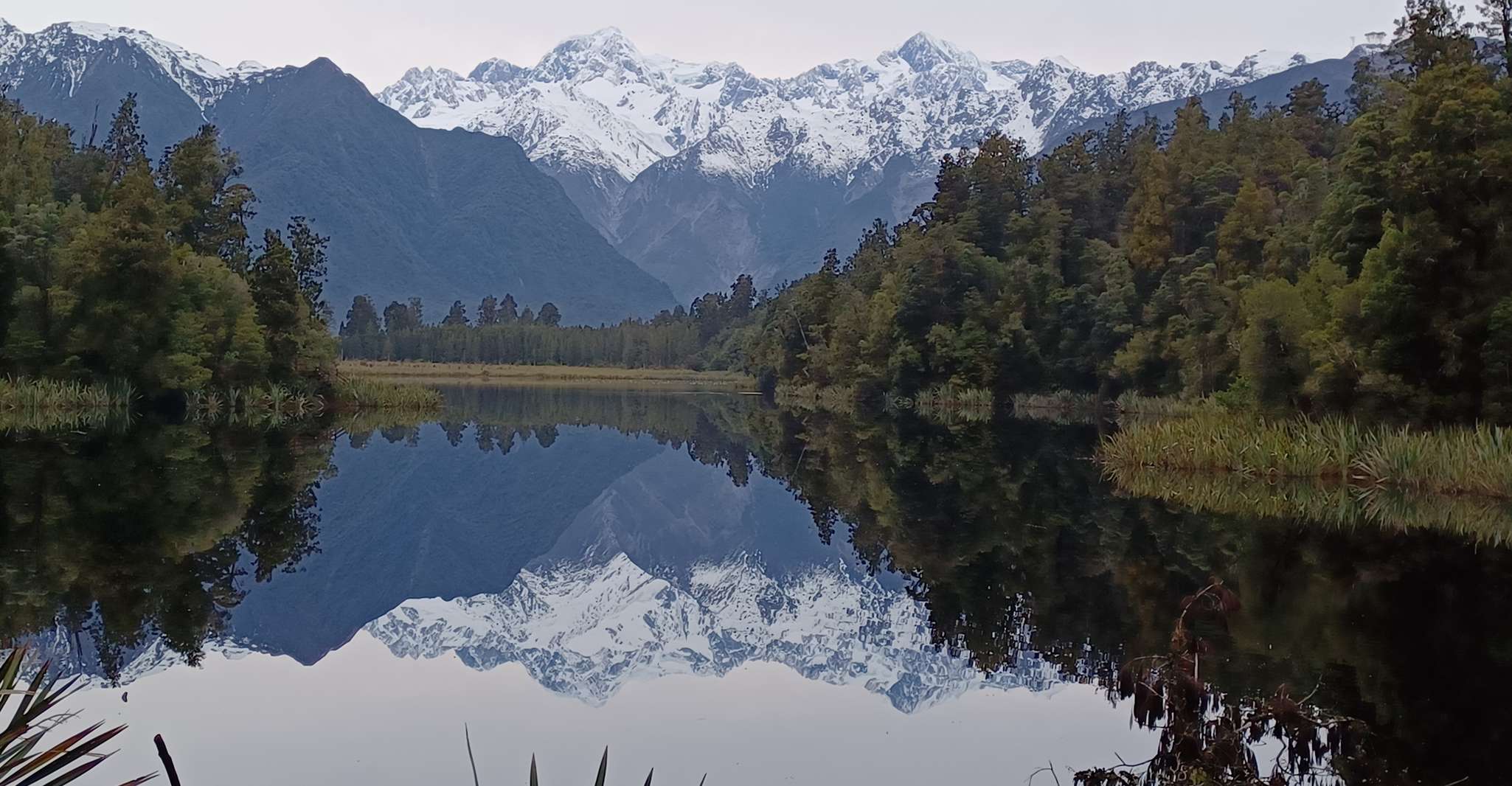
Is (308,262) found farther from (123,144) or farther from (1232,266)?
(1232,266)

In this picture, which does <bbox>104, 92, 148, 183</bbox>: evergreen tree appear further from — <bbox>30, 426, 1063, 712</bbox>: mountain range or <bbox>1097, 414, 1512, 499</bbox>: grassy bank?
<bbox>1097, 414, 1512, 499</bbox>: grassy bank

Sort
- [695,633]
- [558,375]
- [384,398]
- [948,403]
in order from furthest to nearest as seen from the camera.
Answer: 1. [558,375]
2. [948,403]
3. [384,398]
4. [695,633]

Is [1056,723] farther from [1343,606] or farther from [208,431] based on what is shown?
[208,431]

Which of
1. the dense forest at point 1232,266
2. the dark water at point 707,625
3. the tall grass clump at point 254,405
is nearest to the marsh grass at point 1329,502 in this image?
the dark water at point 707,625

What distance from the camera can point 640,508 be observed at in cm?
3522

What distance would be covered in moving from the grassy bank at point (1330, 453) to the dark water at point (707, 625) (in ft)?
8.07

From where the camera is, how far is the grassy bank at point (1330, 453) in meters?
26.0

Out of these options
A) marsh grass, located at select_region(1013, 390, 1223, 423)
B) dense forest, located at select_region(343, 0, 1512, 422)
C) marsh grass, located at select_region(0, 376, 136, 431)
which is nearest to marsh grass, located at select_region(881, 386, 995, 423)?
dense forest, located at select_region(343, 0, 1512, 422)

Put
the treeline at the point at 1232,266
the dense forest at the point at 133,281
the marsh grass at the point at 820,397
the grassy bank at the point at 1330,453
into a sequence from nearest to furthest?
the grassy bank at the point at 1330,453
the treeline at the point at 1232,266
the dense forest at the point at 133,281
the marsh grass at the point at 820,397

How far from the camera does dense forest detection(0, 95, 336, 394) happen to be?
166 ft

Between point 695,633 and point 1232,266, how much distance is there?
51043 millimetres

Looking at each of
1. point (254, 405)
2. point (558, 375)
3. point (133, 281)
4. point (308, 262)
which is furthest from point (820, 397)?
point (558, 375)

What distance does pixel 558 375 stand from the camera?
181m

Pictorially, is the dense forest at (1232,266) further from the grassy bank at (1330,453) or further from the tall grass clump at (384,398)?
the tall grass clump at (384,398)
